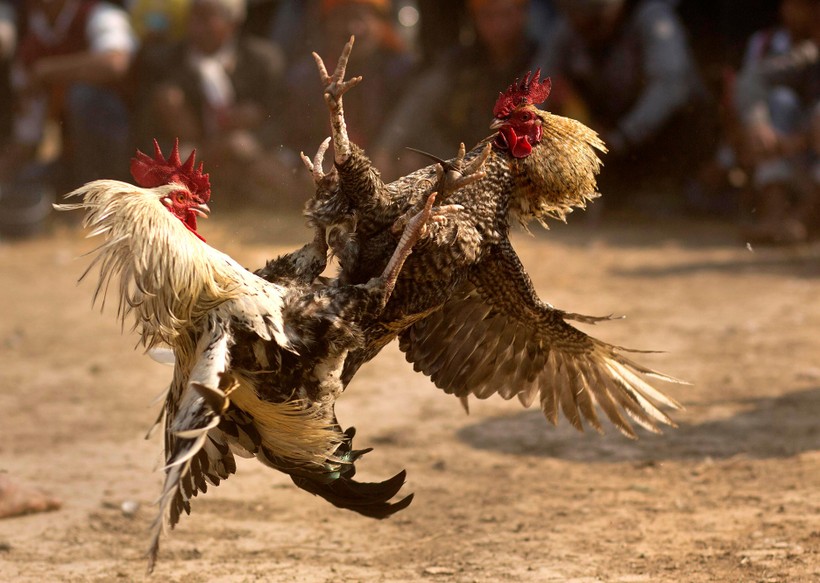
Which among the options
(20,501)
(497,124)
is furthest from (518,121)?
(20,501)

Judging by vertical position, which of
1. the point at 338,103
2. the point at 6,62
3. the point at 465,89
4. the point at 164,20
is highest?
the point at 164,20

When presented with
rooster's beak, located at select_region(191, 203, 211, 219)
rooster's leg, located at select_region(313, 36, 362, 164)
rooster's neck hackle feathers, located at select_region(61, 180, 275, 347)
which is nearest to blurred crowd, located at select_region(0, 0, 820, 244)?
rooster's beak, located at select_region(191, 203, 211, 219)

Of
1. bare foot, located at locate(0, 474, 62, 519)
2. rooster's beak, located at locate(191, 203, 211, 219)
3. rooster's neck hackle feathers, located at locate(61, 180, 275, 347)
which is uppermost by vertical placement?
rooster's beak, located at locate(191, 203, 211, 219)

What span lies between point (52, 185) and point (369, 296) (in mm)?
6881

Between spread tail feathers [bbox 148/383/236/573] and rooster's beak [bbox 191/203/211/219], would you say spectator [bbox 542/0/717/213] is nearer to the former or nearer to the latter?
rooster's beak [bbox 191/203/211/219]

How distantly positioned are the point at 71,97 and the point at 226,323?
22.3ft

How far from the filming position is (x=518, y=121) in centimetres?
357

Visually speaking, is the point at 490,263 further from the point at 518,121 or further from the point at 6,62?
the point at 6,62

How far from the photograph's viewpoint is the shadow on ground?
178 inches

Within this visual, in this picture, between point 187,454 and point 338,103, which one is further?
point 338,103

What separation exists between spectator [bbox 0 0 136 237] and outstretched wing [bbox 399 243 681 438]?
590 centimetres

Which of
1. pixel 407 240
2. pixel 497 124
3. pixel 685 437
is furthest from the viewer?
pixel 685 437

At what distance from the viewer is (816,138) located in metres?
7.75

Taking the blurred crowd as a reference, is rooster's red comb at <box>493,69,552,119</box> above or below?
below
